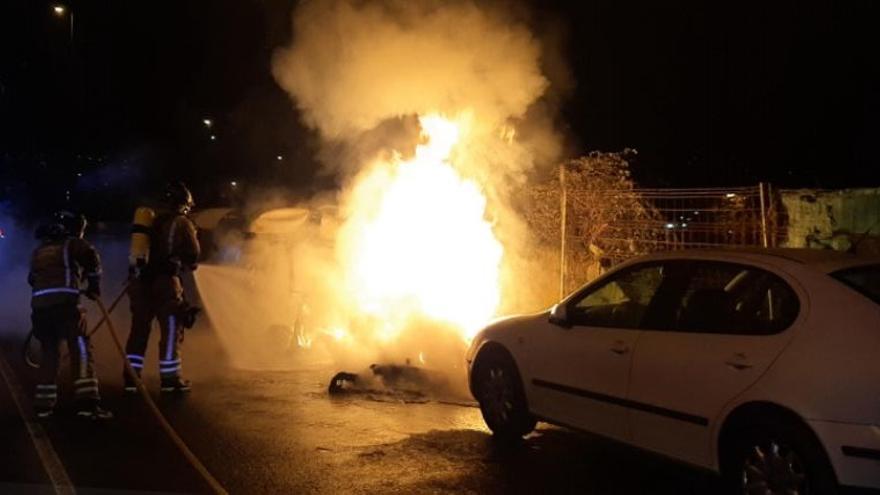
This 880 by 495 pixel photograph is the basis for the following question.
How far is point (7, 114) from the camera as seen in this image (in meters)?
34.7

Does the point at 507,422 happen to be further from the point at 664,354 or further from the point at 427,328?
the point at 427,328

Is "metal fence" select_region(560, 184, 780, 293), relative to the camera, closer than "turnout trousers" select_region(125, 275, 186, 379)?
No

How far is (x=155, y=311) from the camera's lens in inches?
315

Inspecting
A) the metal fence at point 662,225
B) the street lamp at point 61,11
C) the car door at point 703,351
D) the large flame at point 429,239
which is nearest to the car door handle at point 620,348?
the car door at point 703,351

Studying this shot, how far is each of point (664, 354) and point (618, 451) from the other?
1501 mm

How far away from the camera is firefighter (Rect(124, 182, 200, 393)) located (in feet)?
26.0

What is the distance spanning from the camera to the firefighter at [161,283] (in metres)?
7.93

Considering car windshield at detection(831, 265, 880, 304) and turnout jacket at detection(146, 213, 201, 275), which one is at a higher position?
turnout jacket at detection(146, 213, 201, 275)

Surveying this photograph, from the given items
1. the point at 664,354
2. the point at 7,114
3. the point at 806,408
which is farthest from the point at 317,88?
the point at 7,114

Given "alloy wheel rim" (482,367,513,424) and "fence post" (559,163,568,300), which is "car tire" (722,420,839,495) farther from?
"fence post" (559,163,568,300)

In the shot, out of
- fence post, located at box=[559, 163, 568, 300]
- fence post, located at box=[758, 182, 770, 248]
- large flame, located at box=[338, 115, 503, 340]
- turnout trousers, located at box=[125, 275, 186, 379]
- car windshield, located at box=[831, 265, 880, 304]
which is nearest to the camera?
car windshield, located at box=[831, 265, 880, 304]

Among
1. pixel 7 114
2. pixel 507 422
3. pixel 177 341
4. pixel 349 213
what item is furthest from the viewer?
pixel 7 114

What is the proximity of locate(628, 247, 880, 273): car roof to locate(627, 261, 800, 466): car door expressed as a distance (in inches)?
3.1

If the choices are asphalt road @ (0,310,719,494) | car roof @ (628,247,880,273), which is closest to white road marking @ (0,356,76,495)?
asphalt road @ (0,310,719,494)
